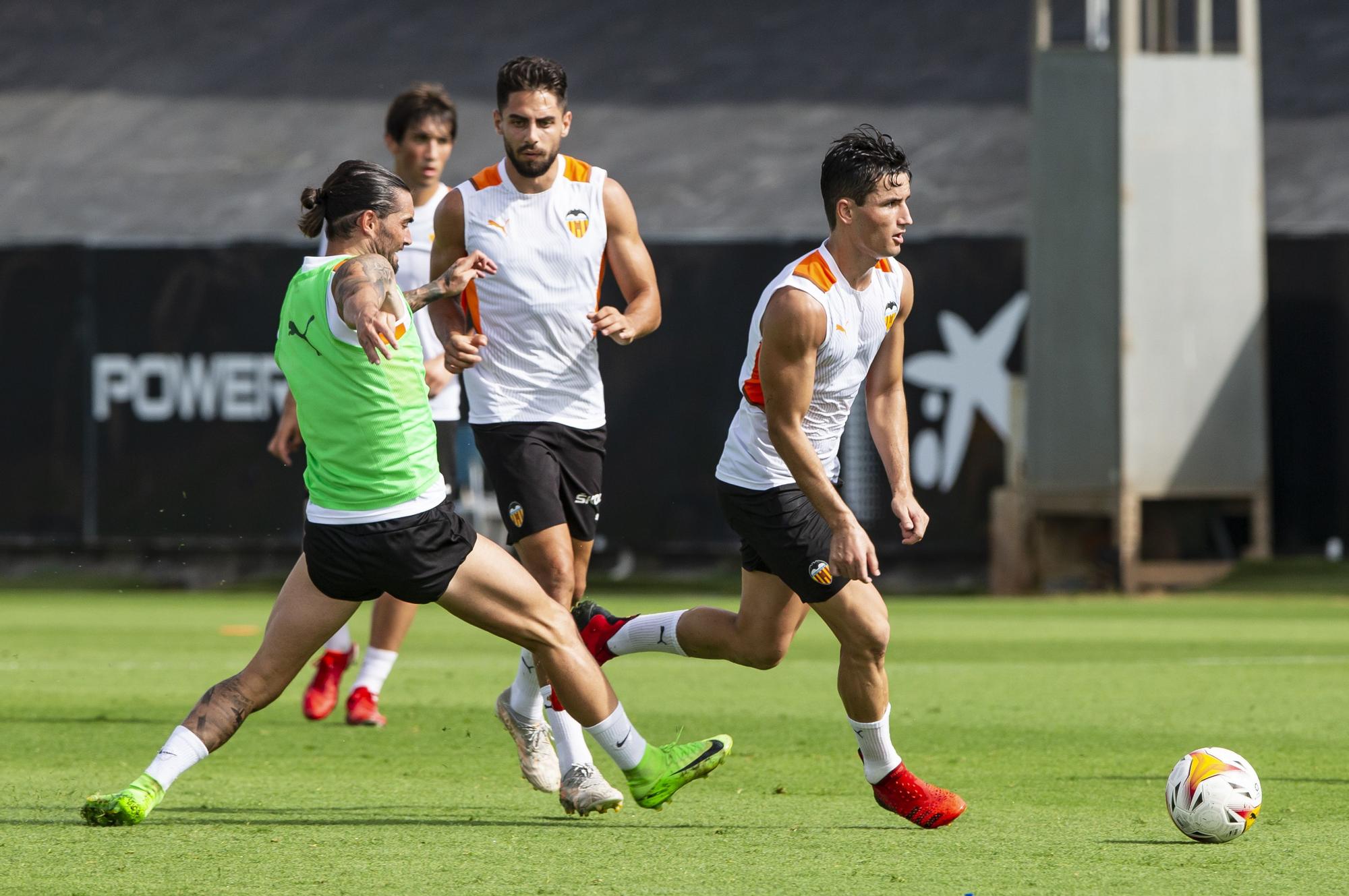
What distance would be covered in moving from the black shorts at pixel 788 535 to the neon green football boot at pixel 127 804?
6.41 ft

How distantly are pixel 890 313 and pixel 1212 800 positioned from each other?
181cm

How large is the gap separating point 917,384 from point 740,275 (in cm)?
199

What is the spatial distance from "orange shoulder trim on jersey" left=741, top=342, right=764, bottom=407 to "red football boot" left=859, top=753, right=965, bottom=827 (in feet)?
4.13

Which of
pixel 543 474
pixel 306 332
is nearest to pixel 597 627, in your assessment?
pixel 543 474

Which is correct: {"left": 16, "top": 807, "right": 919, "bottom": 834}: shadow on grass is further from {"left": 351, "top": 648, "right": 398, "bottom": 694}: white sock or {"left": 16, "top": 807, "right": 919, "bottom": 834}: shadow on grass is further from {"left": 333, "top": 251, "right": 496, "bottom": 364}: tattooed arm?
{"left": 351, "top": 648, "right": 398, "bottom": 694}: white sock

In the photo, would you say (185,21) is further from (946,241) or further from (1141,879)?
(1141,879)

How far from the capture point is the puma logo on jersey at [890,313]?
627cm

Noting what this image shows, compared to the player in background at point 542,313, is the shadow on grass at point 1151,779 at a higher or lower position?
lower

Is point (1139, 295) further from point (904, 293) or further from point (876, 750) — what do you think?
point (876, 750)

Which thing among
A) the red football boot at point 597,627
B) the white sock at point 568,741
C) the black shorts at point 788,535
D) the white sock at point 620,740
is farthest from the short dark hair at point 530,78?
the white sock at point 620,740

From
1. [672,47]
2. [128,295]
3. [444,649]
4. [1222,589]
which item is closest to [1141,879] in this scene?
[444,649]

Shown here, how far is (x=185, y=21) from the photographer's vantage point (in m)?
28.5

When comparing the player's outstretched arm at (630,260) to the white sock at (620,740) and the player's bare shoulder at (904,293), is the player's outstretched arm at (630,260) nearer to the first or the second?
the player's bare shoulder at (904,293)

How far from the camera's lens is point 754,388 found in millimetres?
6383
